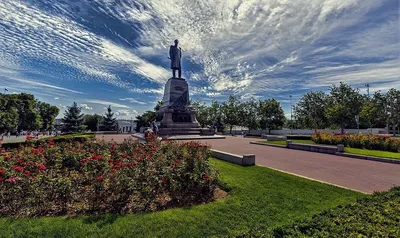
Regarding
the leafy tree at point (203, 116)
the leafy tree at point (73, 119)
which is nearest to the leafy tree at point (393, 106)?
the leafy tree at point (203, 116)

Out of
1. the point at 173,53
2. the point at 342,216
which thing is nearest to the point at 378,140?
the point at 342,216

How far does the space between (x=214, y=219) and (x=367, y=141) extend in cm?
1429

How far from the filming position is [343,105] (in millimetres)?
41156

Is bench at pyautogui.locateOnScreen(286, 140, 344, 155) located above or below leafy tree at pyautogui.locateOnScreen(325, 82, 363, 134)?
below

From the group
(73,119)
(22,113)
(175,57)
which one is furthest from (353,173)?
(22,113)

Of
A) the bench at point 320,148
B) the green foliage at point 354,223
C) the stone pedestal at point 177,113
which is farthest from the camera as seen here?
the stone pedestal at point 177,113

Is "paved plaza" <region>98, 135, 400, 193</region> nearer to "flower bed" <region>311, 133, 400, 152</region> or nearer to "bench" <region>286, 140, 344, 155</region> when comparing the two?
"bench" <region>286, 140, 344, 155</region>

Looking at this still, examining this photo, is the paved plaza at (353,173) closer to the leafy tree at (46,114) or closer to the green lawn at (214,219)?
the green lawn at (214,219)

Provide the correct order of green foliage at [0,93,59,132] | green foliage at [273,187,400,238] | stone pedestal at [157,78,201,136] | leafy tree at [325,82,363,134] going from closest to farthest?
green foliage at [273,187,400,238] < stone pedestal at [157,78,201,136] < leafy tree at [325,82,363,134] < green foliage at [0,93,59,132]

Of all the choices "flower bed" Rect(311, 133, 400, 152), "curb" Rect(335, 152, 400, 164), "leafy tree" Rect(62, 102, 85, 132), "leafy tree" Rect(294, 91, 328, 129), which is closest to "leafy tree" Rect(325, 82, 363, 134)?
"leafy tree" Rect(294, 91, 328, 129)

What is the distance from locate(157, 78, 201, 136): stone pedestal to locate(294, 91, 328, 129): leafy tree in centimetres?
3573

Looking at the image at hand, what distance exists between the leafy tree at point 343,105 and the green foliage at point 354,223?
128 ft

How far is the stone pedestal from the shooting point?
24641 millimetres

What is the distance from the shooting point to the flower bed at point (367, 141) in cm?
1260
